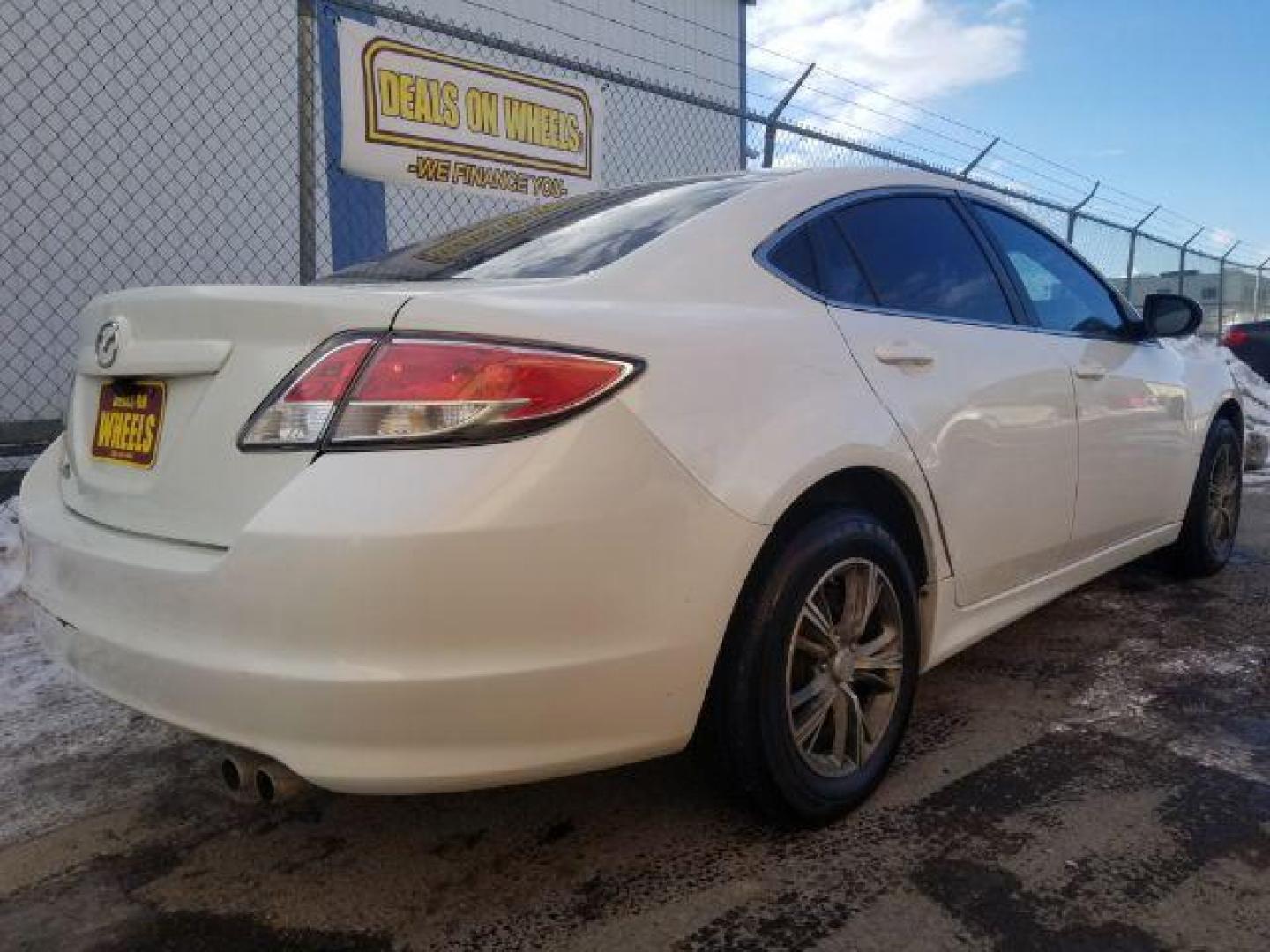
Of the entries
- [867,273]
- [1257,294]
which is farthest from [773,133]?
[1257,294]

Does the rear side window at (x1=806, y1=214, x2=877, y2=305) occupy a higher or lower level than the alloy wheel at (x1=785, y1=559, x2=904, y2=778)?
higher

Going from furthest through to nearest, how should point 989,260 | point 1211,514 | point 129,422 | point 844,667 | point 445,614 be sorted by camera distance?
point 1211,514 → point 989,260 → point 844,667 → point 129,422 → point 445,614

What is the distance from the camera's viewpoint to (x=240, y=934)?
198 cm

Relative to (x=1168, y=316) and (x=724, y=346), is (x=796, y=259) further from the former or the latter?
(x=1168, y=316)

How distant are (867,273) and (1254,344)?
11.7 meters

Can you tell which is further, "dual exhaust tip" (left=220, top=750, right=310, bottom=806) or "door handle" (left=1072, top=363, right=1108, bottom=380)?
"door handle" (left=1072, top=363, right=1108, bottom=380)

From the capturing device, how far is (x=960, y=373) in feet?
8.89

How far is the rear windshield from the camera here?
2.26 m

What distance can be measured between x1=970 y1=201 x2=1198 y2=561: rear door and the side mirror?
58 millimetres

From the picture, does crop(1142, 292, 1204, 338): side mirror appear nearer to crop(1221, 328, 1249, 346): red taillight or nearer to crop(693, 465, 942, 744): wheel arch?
crop(693, 465, 942, 744): wheel arch

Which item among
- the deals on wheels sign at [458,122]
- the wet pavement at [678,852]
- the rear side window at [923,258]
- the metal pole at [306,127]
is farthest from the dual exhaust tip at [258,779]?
the deals on wheels sign at [458,122]

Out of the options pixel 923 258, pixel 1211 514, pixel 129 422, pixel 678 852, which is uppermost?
pixel 923 258

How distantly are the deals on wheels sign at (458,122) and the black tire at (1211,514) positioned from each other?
3602mm

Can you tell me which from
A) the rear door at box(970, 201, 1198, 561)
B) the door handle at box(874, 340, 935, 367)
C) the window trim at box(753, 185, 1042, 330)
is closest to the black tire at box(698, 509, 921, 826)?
the door handle at box(874, 340, 935, 367)
